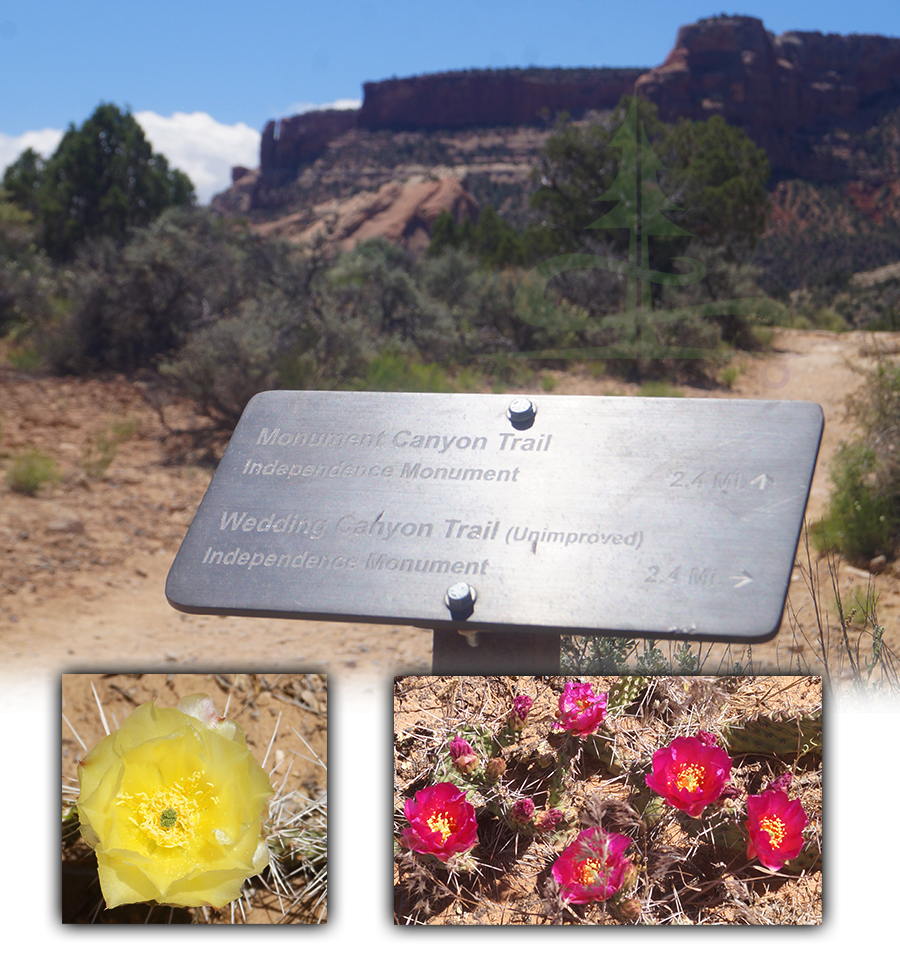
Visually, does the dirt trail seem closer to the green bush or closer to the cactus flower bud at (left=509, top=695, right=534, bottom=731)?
the green bush

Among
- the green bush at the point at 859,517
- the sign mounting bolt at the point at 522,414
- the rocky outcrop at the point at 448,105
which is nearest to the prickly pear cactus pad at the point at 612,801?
the sign mounting bolt at the point at 522,414

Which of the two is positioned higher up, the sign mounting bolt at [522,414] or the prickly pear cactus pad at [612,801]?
the sign mounting bolt at [522,414]

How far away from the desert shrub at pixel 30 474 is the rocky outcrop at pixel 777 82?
182 feet

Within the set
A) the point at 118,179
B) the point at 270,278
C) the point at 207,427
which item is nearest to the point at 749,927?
the point at 207,427

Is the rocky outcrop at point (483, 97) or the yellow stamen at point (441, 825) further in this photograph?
the rocky outcrop at point (483, 97)

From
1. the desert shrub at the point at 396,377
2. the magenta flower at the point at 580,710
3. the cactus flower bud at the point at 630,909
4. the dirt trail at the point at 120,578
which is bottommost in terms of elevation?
the dirt trail at the point at 120,578

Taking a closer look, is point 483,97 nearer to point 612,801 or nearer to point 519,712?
point 519,712

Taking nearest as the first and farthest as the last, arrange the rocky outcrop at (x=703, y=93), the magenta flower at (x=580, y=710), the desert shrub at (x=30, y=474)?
the magenta flower at (x=580, y=710)
the desert shrub at (x=30, y=474)
the rocky outcrop at (x=703, y=93)

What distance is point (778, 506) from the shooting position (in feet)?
4.58

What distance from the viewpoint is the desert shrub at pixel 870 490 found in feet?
13.6

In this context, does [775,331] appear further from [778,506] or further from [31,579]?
[778,506]

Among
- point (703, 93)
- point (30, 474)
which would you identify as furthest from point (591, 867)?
point (703, 93)

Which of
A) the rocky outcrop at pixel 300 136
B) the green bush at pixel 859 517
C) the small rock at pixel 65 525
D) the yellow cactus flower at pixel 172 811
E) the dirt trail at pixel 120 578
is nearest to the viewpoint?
the yellow cactus flower at pixel 172 811

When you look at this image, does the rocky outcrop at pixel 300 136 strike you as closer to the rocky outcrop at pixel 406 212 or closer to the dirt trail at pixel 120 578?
the rocky outcrop at pixel 406 212
